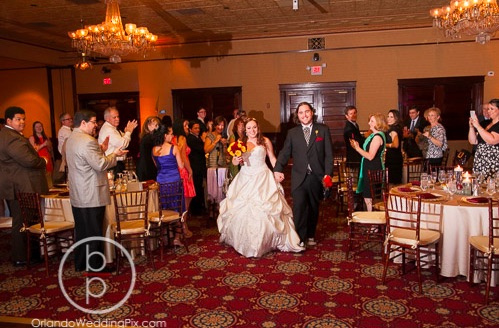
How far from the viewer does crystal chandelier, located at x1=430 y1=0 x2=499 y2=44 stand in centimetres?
683

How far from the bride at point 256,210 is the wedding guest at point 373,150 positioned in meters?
1.15

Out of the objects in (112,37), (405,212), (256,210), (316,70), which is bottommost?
(256,210)

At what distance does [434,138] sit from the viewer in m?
7.14

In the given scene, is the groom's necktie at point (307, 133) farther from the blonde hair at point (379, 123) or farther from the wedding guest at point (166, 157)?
the wedding guest at point (166, 157)

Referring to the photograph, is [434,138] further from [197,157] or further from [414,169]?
[197,157]

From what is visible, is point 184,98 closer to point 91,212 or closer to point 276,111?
point 276,111

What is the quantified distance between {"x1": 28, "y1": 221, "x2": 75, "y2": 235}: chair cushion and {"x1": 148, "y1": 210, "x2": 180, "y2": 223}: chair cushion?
2.91 feet

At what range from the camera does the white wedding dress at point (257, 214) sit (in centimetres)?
516

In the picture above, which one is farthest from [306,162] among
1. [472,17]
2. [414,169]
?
[472,17]

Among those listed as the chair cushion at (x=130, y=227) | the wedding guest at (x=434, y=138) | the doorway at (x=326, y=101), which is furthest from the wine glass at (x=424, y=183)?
the doorway at (x=326, y=101)

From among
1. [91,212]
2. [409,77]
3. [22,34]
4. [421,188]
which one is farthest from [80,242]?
[409,77]

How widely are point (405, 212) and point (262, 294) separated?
4.95ft

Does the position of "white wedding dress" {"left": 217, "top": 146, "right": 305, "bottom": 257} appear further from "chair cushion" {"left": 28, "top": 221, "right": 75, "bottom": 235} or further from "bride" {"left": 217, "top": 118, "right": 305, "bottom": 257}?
"chair cushion" {"left": 28, "top": 221, "right": 75, "bottom": 235}

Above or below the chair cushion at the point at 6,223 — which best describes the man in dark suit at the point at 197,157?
above
